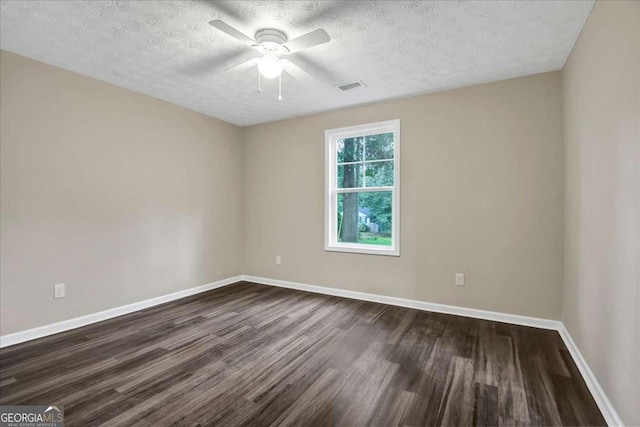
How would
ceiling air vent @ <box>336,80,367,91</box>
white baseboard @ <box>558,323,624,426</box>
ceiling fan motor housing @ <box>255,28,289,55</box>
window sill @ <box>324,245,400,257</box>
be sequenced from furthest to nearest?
window sill @ <box>324,245,400,257</box> < ceiling air vent @ <box>336,80,367,91</box> < ceiling fan motor housing @ <box>255,28,289,55</box> < white baseboard @ <box>558,323,624,426</box>

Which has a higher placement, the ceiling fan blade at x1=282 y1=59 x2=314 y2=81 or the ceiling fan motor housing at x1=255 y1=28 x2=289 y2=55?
the ceiling fan blade at x1=282 y1=59 x2=314 y2=81

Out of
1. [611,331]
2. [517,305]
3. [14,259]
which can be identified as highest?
[14,259]

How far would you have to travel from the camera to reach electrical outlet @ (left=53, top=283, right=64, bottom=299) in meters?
2.78

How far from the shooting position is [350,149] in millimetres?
4082

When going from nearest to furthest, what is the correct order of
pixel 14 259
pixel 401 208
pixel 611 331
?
pixel 611 331 < pixel 14 259 < pixel 401 208

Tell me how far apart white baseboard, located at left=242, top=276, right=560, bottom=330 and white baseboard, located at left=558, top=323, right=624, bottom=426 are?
0.32m

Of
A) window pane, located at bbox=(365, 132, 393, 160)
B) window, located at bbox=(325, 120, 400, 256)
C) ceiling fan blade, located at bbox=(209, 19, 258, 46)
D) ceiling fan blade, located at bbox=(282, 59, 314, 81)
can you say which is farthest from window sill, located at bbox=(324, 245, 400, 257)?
ceiling fan blade, located at bbox=(209, 19, 258, 46)

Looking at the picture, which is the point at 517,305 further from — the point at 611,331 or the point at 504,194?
the point at 611,331

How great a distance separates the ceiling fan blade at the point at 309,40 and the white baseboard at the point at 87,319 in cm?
325

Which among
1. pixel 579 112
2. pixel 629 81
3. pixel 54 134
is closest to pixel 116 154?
pixel 54 134

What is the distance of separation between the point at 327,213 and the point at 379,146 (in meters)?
1.15

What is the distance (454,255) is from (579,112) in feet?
5.55

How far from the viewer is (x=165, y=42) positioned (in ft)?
7.79

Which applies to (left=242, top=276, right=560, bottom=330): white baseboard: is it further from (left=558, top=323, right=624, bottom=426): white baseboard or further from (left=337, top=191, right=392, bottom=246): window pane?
(left=337, top=191, right=392, bottom=246): window pane
